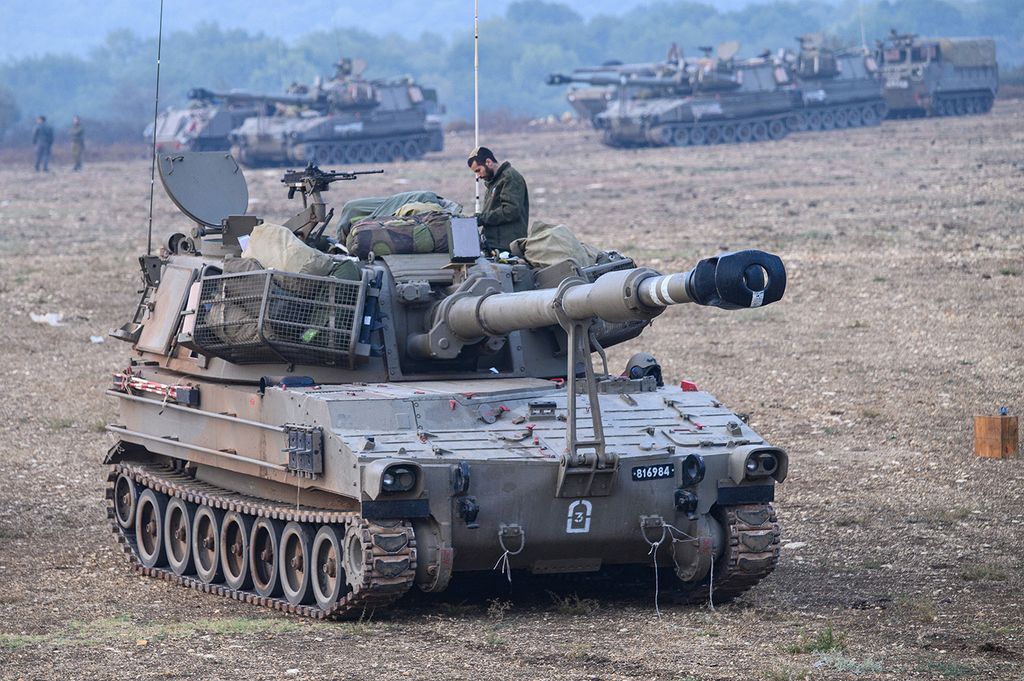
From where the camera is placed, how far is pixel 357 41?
133125 mm

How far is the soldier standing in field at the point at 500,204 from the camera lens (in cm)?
1359

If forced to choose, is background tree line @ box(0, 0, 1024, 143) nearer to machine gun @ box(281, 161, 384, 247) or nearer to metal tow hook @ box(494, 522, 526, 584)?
machine gun @ box(281, 161, 384, 247)

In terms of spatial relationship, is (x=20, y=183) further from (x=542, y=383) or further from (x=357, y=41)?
(x=357, y=41)

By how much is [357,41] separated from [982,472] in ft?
396

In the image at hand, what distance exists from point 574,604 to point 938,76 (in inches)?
1906

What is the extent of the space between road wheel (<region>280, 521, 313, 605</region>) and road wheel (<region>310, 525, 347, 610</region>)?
0.06m

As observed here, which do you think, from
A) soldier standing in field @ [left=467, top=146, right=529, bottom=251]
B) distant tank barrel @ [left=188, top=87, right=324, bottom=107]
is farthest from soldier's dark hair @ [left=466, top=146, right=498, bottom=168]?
distant tank barrel @ [left=188, top=87, right=324, bottom=107]

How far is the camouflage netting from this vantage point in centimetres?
5756

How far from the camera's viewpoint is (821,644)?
9.96 meters

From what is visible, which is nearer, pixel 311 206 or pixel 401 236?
pixel 401 236

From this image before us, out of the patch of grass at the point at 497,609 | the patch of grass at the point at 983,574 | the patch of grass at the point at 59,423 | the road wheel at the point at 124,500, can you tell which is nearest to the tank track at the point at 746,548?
the patch of grass at the point at 497,609

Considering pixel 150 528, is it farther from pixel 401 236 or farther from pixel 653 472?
pixel 653 472

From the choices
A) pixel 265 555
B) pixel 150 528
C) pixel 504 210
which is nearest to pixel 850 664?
pixel 265 555

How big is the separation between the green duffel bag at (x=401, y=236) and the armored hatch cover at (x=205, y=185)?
1591 mm
